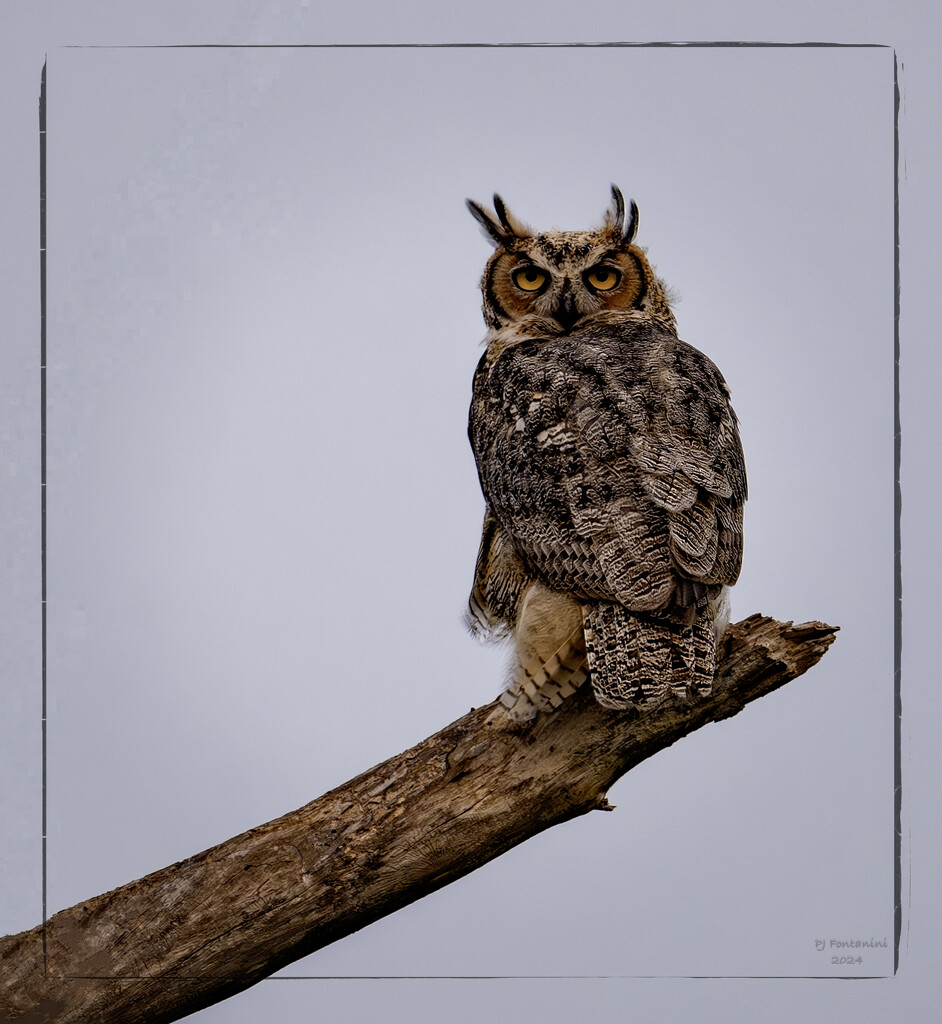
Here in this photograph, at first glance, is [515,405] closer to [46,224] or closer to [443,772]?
[443,772]

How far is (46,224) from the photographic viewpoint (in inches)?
103

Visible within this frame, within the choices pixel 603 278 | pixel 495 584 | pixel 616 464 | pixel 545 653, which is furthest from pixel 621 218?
pixel 545 653

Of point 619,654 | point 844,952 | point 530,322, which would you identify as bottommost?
point 844,952

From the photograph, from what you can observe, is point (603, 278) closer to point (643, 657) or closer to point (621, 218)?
point (621, 218)

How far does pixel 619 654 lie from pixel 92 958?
135 cm

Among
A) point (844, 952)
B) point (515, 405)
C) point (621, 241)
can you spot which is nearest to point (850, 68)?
point (621, 241)

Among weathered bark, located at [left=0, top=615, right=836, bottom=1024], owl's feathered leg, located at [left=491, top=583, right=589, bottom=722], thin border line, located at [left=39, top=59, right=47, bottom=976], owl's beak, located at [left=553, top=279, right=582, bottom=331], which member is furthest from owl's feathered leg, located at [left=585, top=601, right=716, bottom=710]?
thin border line, located at [left=39, top=59, right=47, bottom=976]

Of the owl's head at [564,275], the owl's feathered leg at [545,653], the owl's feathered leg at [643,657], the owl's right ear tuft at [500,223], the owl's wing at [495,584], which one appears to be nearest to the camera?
the owl's feathered leg at [643,657]

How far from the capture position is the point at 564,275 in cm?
237

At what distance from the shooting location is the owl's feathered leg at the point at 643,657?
1.87m

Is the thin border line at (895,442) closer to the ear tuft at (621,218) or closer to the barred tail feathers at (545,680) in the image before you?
the ear tuft at (621,218)

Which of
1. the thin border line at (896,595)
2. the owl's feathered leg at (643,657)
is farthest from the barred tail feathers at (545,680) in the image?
the thin border line at (896,595)

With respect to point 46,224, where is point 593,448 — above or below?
below

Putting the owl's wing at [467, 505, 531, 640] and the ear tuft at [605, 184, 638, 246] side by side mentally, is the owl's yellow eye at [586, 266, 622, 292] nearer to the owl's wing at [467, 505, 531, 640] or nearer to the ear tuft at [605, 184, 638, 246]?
the ear tuft at [605, 184, 638, 246]
